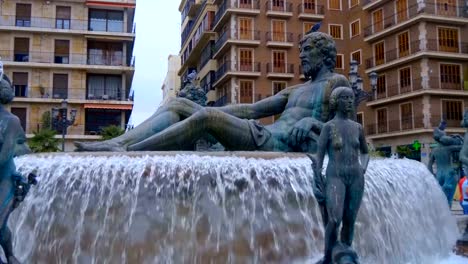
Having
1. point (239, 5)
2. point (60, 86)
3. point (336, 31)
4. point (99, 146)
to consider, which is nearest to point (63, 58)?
point (60, 86)

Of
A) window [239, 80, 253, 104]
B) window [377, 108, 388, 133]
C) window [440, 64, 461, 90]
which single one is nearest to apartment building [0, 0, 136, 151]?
window [239, 80, 253, 104]

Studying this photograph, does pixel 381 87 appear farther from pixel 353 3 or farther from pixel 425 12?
pixel 353 3

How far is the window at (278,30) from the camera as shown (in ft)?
154

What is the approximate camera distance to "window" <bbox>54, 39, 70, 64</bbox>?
1794 inches

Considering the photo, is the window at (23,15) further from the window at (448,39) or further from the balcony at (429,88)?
the window at (448,39)

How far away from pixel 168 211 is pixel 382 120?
40173mm

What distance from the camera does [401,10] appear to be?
42.5 meters

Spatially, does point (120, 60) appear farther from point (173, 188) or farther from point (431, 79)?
point (173, 188)

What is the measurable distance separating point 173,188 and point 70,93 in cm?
4077

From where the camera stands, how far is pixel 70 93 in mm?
44719

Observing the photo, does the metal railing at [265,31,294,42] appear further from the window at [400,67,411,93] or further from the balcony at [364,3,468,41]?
the window at [400,67,411,93]

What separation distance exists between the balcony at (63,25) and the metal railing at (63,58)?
6.00 feet

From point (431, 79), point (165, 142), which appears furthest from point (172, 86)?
point (165, 142)

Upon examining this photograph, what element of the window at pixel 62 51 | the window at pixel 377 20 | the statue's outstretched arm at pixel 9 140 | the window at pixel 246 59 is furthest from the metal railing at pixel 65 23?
the statue's outstretched arm at pixel 9 140
